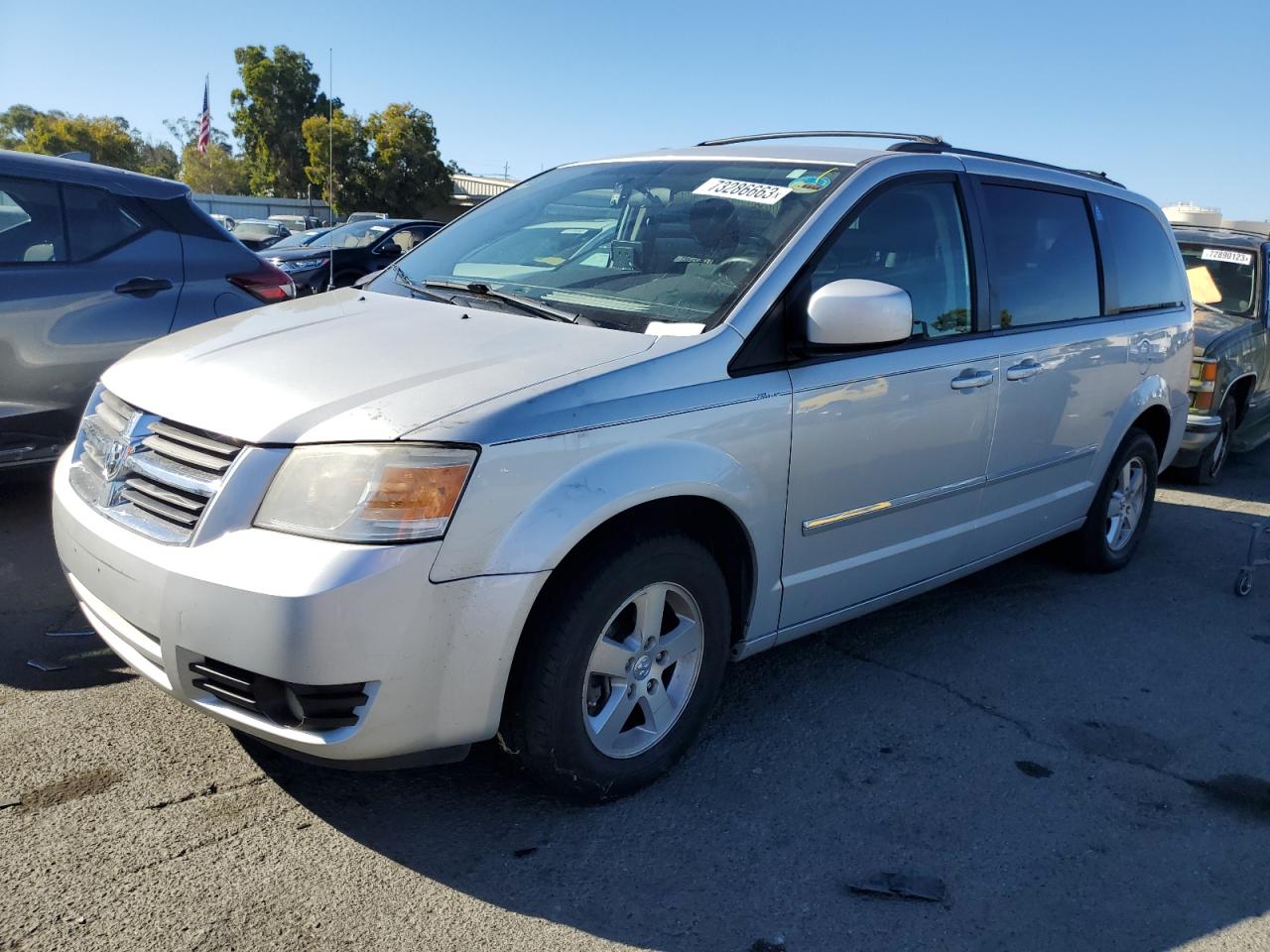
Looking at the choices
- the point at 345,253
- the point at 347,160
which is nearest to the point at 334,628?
the point at 345,253

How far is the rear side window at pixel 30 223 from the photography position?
15.6 ft

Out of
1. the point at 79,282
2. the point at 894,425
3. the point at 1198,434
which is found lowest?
the point at 1198,434

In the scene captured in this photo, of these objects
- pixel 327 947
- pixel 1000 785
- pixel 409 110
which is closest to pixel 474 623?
pixel 327 947

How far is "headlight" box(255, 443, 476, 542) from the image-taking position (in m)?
2.38

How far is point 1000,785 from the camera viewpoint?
3.25 m

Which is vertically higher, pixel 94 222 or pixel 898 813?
pixel 94 222

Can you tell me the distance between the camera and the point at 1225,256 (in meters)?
8.46

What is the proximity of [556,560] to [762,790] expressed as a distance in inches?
42.3

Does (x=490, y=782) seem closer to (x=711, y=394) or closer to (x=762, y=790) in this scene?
(x=762, y=790)

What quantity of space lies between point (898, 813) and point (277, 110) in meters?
71.3

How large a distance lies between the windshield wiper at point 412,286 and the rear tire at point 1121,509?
327 centimetres

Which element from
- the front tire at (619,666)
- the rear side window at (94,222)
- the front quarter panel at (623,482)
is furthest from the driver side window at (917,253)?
the rear side window at (94,222)

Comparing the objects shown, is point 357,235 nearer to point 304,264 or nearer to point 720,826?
point 304,264

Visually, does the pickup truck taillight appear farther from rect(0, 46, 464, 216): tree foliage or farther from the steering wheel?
rect(0, 46, 464, 216): tree foliage
